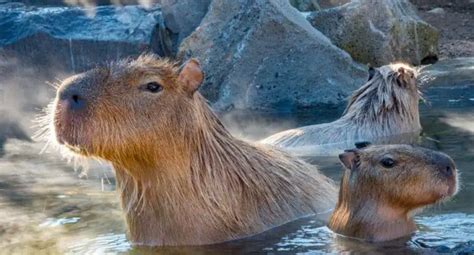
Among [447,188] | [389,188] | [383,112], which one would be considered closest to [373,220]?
[389,188]

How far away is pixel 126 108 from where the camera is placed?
181 inches

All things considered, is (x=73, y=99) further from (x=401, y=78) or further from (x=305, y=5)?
(x=305, y=5)

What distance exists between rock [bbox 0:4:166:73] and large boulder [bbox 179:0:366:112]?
3.87 ft

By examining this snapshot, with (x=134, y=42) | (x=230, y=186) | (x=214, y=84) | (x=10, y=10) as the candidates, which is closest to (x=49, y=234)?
(x=230, y=186)

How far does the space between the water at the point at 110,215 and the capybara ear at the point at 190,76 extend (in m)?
0.70

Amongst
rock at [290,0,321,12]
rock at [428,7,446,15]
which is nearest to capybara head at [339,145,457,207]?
rock at [290,0,321,12]

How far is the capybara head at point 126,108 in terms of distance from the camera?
4.52 meters

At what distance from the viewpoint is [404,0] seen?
12.6 m

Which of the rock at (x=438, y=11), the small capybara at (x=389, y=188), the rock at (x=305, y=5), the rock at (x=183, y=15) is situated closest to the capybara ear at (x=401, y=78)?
the small capybara at (x=389, y=188)

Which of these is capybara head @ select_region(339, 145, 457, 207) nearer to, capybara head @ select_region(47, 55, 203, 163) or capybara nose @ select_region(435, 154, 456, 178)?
capybara nose @ select_region(435, 154, 456, 178)

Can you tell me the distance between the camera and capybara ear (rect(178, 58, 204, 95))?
477 cm

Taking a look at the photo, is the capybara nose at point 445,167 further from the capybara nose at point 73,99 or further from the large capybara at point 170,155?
the capybara nose at point 73,99

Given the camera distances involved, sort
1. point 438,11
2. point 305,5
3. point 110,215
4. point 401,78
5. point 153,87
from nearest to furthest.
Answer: point 153,87
point 110,215
point 401,78
point 305,5
point 438,11

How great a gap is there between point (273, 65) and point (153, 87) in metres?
5.36
